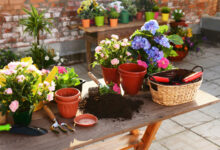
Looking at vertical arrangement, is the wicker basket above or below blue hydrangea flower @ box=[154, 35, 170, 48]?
below

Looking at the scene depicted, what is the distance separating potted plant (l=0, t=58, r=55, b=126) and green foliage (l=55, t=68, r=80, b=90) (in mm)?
204

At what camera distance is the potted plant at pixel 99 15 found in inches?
170

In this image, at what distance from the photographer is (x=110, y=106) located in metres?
1.63

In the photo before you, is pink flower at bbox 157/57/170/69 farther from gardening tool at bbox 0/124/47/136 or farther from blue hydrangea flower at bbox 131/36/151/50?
gardening tool at bbox 0/124/47/136

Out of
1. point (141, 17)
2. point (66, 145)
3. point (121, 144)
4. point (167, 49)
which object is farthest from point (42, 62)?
point (66, 145)

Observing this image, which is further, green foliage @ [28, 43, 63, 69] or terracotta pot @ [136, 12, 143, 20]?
terracotta pot @ [136, 12, 143, 20]

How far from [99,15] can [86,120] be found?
3.07m

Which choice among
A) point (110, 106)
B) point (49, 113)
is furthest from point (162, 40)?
point (49, 113)

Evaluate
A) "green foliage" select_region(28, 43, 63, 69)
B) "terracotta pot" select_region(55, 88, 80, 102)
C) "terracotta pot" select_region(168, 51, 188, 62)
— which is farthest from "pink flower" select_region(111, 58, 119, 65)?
"terracotta pot" select_region(168, 51, 188, 62)

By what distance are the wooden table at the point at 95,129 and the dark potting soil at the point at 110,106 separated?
0.14 feet

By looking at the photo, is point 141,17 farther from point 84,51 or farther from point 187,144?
point 187,144

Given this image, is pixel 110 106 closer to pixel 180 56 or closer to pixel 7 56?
pixel 7 56

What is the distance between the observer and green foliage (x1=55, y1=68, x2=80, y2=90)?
172 cm

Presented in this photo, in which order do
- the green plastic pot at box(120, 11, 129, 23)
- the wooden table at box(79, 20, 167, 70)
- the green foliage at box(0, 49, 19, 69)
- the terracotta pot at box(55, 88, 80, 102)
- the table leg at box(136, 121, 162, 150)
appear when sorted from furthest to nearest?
the green plastic pot at box(120, 11, 129, 23) < the wooden table at box(79, 20, 167, 70) < the green foliage at box(0, 49, 19, 69) < the table leg at box(136, 121, 162, 150) < the terracotta pot at box(55, 88, 80, 102)
